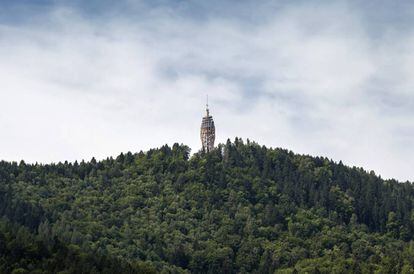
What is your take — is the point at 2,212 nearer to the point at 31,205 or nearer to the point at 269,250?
the point at 31,205

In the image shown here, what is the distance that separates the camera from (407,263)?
177625 mm

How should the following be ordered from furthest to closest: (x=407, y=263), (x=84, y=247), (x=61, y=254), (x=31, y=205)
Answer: (x=31, y=205) < (x=407, y=263) < (x=84, y=247) < (x=61, y=254)

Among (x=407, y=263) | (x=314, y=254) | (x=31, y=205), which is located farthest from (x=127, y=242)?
(x=407, y=263)

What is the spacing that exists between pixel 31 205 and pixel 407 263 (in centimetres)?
7267

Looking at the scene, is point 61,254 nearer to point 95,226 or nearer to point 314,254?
point 95,226

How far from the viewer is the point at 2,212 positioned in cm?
18238

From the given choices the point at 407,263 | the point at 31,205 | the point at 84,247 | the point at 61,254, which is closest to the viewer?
the point at 61,254

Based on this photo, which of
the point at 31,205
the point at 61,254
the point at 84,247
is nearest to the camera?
the point at 61,254

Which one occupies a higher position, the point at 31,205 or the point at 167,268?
the point at 31,205

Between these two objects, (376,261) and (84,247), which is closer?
(84,247)

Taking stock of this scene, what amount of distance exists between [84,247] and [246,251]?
41.2 m

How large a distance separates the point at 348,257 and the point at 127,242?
143 feet

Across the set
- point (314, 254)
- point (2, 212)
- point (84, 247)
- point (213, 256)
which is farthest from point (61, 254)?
point (314, 254)

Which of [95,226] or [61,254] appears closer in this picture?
[61,254]
